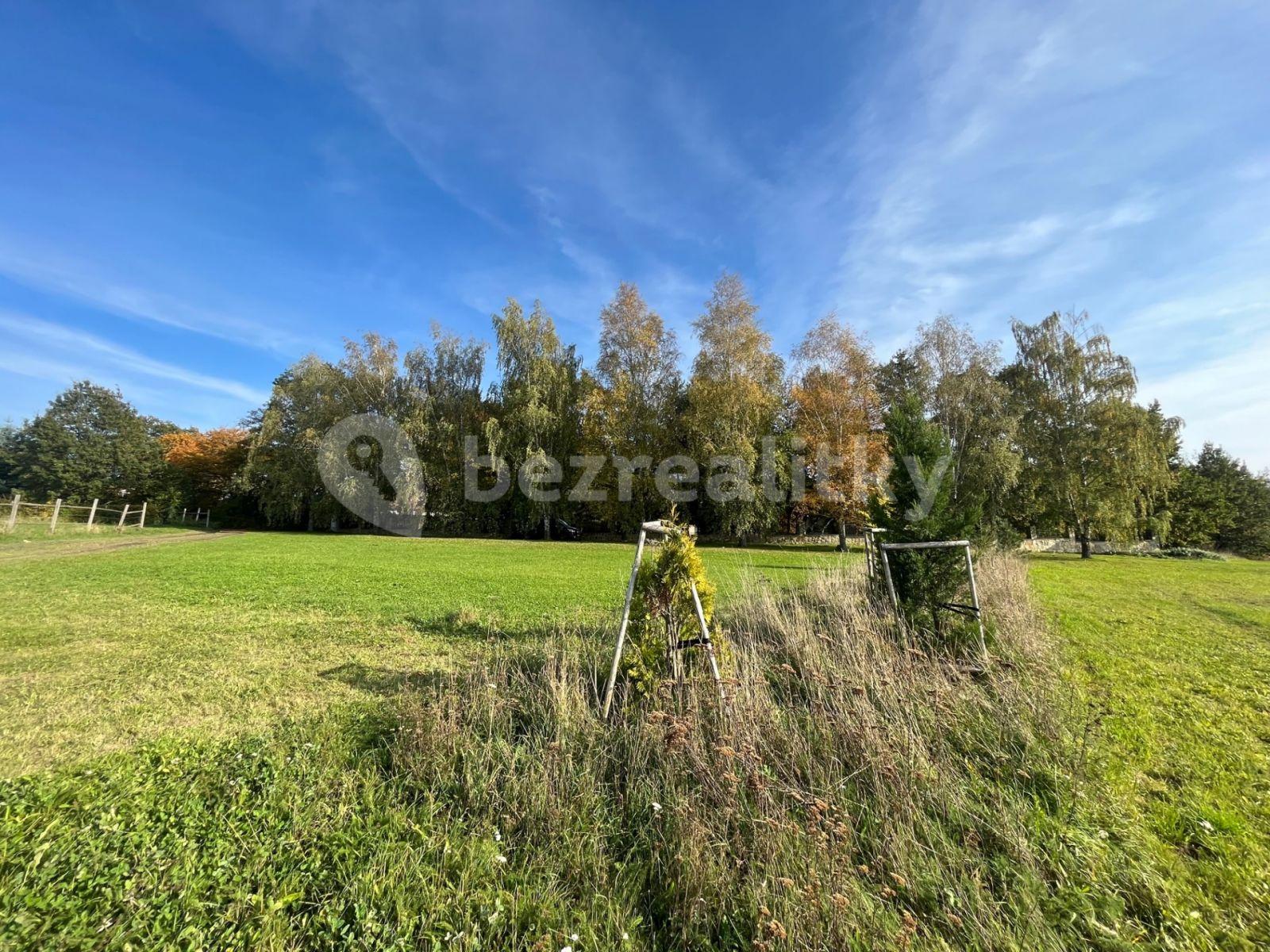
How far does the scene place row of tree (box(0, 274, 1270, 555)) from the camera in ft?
72.1

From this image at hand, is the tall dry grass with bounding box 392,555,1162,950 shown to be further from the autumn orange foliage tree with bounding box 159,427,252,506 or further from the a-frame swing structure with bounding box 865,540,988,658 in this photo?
the autumn orange foliage tree with bounding box 159,427,252,506

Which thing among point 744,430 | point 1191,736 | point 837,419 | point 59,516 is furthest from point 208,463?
point 1191,736

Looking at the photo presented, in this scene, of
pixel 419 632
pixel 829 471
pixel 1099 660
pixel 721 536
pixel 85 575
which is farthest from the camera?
pixel 721 536

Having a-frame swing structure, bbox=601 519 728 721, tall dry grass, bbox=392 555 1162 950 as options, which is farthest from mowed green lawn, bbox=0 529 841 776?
a-frame swing structure, bbox=601 519 728 721

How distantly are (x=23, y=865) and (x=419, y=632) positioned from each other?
15.1 ft

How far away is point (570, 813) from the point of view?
2711 millimetres

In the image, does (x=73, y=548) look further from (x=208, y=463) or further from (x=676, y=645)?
(x=208, y=463)

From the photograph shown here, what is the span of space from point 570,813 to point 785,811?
44.9 inches

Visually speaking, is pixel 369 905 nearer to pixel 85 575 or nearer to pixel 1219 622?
pixel 1219 622

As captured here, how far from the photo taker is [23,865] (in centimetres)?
216

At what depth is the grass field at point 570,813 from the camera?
2068 mm

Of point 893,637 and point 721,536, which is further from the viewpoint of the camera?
point 721,536

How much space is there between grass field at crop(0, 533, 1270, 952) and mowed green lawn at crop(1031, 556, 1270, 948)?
0.07 ft

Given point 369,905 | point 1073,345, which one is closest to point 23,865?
point 369,905
